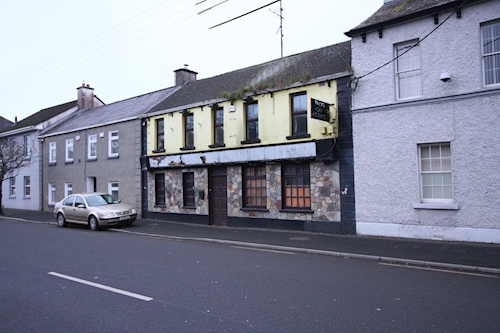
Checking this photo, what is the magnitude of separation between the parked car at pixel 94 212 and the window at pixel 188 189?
268 cm

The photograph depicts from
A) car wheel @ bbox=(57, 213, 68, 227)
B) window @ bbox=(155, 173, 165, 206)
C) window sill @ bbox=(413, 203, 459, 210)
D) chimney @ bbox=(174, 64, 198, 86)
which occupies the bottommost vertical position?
car wheel @ bbox=(57, 213, 68, 227)

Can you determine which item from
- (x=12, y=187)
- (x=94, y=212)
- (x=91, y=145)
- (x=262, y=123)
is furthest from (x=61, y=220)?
(x=12, y=187)

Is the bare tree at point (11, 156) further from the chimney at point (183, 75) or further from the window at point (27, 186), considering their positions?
the chimney at point (183, 75)

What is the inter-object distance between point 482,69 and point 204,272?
9744 mm

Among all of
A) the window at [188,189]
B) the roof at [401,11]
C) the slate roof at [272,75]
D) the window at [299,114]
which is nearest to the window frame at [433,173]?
the slate roof at [272,75]

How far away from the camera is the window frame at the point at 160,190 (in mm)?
20516

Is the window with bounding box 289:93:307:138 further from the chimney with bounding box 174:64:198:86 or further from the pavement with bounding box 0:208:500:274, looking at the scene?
the chimney with bounding box 174:64:198:86

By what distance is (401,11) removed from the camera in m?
12.7

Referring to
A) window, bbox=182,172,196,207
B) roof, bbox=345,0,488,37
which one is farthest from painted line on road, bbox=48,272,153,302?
roof, bbox=345,0,488,37

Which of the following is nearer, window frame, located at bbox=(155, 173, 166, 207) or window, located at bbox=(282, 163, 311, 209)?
window, located at bbox=(282, 163, 311, 209)

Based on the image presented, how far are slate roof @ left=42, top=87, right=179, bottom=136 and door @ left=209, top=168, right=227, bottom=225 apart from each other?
→ 674 cm

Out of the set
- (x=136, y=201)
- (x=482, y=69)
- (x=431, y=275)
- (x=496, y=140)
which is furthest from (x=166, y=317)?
(x=136, y=201)

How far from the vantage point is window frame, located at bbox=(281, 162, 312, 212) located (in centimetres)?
1487

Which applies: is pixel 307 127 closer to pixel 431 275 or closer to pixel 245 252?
pixel 245 252
